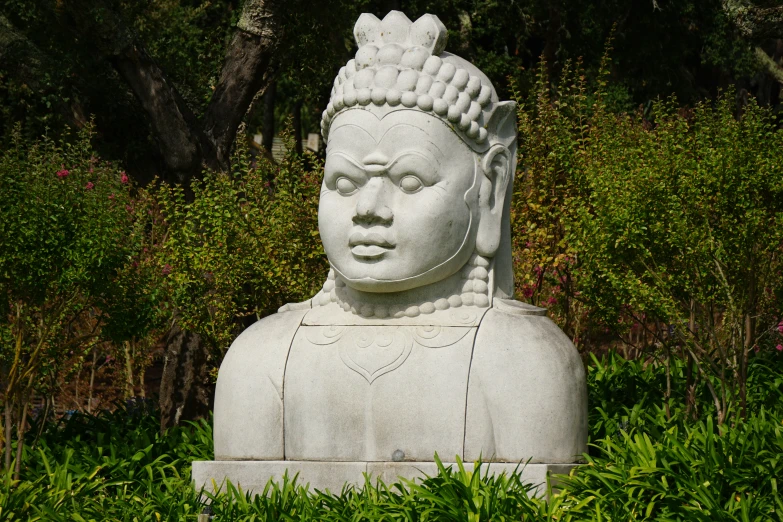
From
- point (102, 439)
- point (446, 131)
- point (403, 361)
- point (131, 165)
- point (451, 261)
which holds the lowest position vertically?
point (102, 439)

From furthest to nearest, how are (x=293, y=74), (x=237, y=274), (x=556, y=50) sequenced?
(x=556, y=50) → (x=293, y=74) → (x=237, y=274)

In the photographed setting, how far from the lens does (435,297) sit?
6500mm

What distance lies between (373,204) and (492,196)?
78 centimetres

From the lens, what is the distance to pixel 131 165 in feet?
49.2

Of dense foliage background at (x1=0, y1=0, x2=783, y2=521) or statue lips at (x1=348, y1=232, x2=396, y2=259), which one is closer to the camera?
dense foliage background at (x1=0, y1=0, x2=783, y2=521)

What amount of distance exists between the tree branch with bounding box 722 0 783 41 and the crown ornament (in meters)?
9.27

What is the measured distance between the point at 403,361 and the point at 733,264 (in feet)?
11.3

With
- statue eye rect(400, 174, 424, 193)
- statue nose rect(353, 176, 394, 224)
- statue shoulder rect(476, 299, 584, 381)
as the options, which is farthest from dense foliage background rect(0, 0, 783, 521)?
statue eye rect(400, 174, 424, 193)

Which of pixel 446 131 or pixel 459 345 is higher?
pixel 446 131

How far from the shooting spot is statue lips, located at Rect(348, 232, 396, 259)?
6.27 metres

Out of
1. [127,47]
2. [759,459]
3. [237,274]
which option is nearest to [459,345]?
[759,459]

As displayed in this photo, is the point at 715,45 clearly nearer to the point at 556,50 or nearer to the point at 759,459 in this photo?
the point at 556,50

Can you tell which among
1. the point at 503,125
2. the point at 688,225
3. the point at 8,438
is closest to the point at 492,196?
the point at 503,125

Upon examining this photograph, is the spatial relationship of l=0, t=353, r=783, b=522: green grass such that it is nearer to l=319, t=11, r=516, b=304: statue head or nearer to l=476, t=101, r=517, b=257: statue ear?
l=319, t=11, r=516, b=304: statue head
